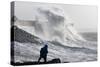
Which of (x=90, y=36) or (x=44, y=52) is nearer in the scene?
(x=44, y=52)

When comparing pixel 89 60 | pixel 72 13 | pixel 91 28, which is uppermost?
pixel 72 13

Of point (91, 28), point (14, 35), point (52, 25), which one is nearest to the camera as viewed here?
point (14, 35)

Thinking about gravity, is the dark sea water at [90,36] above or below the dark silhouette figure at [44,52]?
above

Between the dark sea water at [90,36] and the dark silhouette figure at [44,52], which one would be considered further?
the dark sea water at [90,36]

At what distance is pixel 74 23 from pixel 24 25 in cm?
70

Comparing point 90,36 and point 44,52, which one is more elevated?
point 90,36

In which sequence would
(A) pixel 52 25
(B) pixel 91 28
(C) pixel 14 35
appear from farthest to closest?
(B) pixel 91 28 → (A) pixel 52 25 → (C) pixel 14 35

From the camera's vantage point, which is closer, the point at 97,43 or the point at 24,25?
the point at 24,25

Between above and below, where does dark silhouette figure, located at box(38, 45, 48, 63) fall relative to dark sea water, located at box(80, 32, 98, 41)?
below

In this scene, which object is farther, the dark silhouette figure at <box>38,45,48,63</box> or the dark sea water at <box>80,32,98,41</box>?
the dark sea water at <box>80,32,98,41</box>

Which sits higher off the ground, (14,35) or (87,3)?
(87,3)

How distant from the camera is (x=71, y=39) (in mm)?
3152
